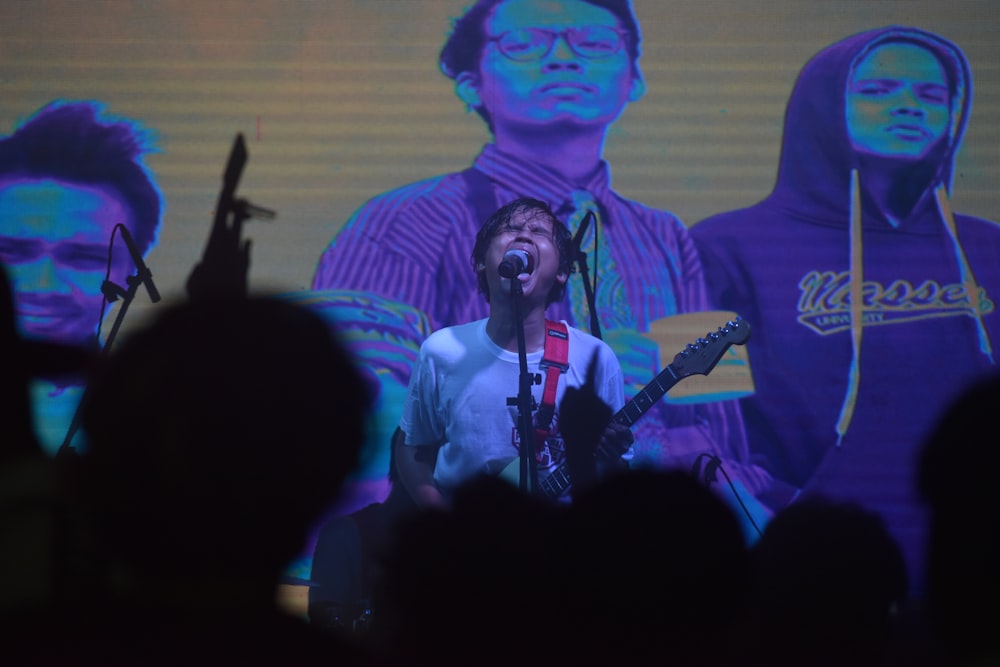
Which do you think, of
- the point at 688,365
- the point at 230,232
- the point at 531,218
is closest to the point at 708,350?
the point at 688,365

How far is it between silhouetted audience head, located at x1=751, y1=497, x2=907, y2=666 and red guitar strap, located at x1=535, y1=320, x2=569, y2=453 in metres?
2.44

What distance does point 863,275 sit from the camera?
4410 millimetres

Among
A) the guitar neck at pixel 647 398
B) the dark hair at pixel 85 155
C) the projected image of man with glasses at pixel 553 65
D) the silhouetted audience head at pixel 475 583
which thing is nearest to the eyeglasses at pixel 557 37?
the projected image of man with glasses at pixel 553 65

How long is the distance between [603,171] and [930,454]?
11.1 feet

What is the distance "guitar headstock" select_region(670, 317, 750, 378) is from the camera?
13.4ft

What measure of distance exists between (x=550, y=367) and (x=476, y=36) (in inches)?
57.9

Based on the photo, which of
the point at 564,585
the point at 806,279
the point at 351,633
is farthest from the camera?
the point at 806,279

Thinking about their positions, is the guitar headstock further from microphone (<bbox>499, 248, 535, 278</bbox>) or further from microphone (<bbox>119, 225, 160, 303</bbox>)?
microphone (<bbox>119, 225, 160, 303</bbox>)

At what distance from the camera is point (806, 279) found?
4398 millimetres

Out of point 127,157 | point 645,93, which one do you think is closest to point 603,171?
point 645,93

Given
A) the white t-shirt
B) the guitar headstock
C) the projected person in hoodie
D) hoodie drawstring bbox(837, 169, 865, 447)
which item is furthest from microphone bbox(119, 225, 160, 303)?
hoodie drawstring bbox(837, 169, 865, 447)

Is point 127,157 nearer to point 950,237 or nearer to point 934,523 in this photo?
point 950,237

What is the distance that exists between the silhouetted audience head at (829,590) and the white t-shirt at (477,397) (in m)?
2.43

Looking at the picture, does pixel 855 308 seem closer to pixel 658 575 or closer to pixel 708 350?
pixel 708 350
